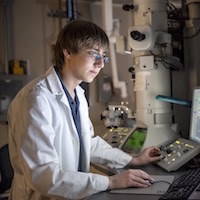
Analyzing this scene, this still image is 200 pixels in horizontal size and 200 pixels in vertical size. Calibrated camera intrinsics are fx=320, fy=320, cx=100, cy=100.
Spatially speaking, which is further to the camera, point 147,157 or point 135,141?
point 135,141

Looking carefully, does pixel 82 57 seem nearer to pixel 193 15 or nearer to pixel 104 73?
pixel 193 15

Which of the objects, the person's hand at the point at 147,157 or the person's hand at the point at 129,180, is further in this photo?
the person's hand at the point at 147,157

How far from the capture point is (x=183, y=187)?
1.11 meters

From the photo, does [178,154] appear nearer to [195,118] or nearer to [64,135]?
[195,118]

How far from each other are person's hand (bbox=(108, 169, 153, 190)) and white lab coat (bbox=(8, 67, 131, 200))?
0.03 meters

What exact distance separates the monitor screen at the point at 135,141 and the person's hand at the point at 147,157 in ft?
0.49

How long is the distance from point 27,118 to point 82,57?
0.36m

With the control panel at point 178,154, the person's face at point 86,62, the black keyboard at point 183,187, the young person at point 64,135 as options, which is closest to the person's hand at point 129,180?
the young person at point 64,135

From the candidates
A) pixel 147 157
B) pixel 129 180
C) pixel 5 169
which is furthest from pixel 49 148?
pixel 5 169

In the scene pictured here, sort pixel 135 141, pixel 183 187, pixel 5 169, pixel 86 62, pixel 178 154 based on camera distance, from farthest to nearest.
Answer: pixel 5 169 → pixel 135 141 → pixel 178 154 → pixel 86 62 → pixel 183 187

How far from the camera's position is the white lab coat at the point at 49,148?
1164mm

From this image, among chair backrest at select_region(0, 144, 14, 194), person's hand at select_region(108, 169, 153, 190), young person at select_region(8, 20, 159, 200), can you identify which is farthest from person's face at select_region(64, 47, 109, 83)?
chair backrest at select_region(0, 144, 14, 194)

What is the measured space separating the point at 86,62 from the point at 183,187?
0.64 meters

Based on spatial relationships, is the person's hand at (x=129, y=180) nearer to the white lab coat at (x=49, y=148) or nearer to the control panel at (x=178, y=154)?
the white lab coat at (x=49, y=148)
